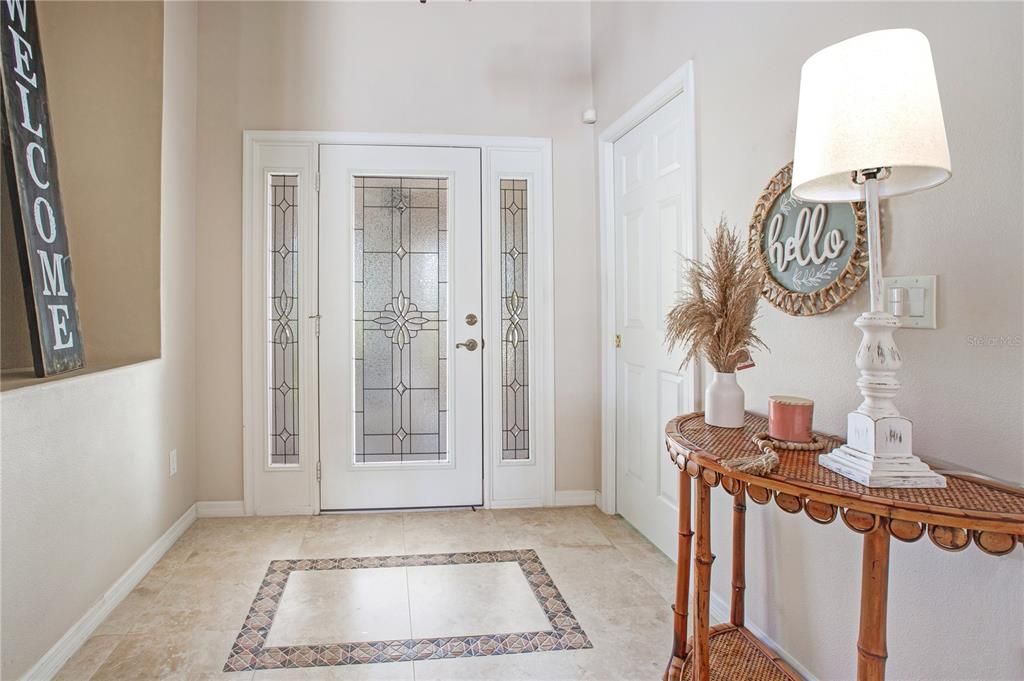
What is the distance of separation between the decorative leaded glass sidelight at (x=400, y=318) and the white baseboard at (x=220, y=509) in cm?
66

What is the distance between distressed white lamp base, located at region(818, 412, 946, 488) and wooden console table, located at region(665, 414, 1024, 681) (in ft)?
0.08

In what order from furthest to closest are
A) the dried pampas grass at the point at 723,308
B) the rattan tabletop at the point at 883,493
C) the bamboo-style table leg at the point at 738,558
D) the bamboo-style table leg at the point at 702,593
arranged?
1. the bamboo-style table leg at the point at 738,558
2. the dried pampas grass at the point at 723,308
3. the bamboo-style table leg at the point at 702,593
4. the rattan tabletop at the point at 883,493

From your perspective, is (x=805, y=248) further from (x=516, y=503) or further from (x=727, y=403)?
(x=516, y=503)

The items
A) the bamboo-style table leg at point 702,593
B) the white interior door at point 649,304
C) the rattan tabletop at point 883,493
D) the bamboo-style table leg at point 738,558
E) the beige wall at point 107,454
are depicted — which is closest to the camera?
the rattan tabletop at point 883,493

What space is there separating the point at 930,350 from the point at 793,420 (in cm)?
32

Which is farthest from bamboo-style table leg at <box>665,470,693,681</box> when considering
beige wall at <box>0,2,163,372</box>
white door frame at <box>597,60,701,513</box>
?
beige wall at <box>0,2,163,372</box>

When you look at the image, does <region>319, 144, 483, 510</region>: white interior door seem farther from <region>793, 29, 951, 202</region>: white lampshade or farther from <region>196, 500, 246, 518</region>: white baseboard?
<region>793, 29, 951, 202</region>: white lampshade

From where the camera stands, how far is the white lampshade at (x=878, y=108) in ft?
3.41

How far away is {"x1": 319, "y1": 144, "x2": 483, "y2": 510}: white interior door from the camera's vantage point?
330cm

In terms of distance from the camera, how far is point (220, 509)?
3.27 metres

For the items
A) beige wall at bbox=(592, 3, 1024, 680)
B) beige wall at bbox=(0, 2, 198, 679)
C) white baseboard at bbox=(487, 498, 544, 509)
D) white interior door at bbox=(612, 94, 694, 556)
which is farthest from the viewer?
white baseboard at bbox=(487, 498, 544, 509)

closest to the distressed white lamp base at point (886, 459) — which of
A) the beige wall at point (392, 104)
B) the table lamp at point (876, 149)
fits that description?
the table lamp at point (876, 149)

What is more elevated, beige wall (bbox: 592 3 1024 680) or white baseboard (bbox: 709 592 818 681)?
beige wall (bbox: 592 3 1024 680)

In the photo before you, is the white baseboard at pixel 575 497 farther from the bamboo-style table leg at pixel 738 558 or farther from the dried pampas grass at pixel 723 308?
the dried pampas grass at pixel 723 308
